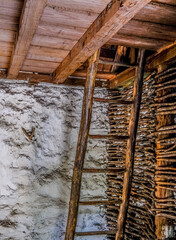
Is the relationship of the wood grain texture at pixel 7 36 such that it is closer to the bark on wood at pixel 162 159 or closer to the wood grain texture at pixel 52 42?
the wood grain texture at pixel 52 42

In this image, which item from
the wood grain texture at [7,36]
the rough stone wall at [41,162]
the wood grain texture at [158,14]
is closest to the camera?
the wood grain texture at [158,14]

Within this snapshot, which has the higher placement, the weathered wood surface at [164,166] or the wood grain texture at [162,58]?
the wood grain texture at [162,58]

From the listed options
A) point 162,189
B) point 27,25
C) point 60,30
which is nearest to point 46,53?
point 60,30

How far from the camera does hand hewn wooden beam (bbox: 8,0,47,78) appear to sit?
1186mm

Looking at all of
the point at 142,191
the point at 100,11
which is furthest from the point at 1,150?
the point at 100,11

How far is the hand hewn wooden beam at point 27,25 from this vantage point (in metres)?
1.19

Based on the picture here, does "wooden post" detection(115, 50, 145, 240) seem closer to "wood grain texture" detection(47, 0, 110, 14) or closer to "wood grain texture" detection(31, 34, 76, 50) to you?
"wood grain texture" detection(31, 34, 76, 50)

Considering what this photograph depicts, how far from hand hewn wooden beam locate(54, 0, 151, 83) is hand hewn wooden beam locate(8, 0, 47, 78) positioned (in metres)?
0.28

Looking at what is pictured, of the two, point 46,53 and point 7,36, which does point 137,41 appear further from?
point 7,36

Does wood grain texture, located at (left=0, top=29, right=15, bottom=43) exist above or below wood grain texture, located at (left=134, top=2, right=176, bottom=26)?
below

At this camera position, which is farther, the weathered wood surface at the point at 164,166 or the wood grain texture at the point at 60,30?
the weathered wood surface at the point at 164,166

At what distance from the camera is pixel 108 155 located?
108 inches

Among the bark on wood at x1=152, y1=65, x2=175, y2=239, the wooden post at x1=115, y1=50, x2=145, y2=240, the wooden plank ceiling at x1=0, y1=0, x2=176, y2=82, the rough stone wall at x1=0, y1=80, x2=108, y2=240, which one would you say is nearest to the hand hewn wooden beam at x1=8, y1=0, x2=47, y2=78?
the wooden plank ceiling at x1=0, y1=0, x2=176, y2=82

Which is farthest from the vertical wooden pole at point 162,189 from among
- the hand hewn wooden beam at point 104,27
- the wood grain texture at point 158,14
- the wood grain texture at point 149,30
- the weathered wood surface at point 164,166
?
the hand hewn wooden beam at point 104,27
